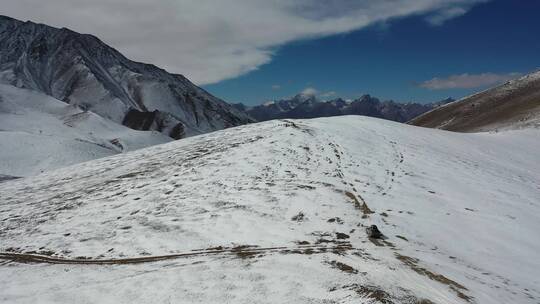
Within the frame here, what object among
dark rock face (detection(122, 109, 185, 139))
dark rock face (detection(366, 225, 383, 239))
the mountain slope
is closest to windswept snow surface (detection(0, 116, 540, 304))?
dark rock face (detection(366, 225, 383, 239))

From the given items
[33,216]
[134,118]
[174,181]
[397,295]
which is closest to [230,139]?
[174,181]

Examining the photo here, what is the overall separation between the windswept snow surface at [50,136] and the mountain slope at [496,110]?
59163mm

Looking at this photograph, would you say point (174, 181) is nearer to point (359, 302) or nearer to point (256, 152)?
point (256, 152)

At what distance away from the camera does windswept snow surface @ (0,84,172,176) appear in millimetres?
53344

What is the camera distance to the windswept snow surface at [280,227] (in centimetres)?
970

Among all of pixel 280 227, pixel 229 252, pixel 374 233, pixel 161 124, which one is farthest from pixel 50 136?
pixel 161 124

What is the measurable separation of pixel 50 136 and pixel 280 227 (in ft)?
203

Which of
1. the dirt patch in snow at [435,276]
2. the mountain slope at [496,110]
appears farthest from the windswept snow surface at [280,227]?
the mountain slope at [496,110]

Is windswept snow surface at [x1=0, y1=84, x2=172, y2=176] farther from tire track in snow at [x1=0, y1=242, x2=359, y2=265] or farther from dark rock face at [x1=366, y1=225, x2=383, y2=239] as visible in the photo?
dark rock face at [x1=366, y1=225, x2=383, y2=239]

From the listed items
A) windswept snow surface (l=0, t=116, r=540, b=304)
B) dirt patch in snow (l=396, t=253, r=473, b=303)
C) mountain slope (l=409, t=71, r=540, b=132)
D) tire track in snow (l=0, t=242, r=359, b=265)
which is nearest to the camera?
dirt patch in snow (l=396, t=253, r=473, b=303)

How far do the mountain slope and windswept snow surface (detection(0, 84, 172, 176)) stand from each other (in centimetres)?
5916

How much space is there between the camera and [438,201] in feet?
53.0

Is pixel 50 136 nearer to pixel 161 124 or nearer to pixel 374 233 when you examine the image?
pixel 374 233

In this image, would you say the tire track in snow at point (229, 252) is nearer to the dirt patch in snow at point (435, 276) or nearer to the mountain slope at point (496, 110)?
the dirt patch in snow at point (435, 276)
